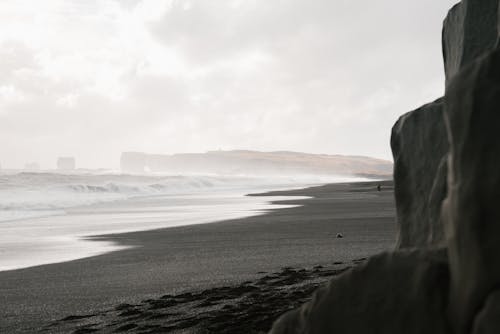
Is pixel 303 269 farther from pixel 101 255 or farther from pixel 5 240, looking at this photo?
pixel 5 240

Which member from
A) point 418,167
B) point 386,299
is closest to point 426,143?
point 418,167

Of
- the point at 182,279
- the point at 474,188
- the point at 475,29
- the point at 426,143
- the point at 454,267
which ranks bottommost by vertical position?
the point at 182,279

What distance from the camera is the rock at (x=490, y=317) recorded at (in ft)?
5.93

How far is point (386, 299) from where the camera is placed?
7.46 feet

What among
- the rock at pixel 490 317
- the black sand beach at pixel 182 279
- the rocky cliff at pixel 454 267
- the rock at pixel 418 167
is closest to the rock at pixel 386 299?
the rocky cliff at pixel 454 267

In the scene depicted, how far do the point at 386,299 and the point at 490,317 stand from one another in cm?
50

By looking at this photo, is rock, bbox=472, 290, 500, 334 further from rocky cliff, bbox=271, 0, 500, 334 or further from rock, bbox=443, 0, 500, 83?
rock, bbox=443, 0, 500, 83

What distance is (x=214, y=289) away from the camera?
5797 millimetres

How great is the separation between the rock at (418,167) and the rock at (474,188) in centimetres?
144

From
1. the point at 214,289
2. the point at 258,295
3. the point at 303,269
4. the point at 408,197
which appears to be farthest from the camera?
the point at 303,269

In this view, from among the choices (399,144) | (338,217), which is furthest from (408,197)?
(338,217)

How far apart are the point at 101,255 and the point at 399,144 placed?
5983 mm

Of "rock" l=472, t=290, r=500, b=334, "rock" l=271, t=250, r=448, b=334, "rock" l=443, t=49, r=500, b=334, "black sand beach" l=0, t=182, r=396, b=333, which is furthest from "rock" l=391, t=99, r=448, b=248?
"rock" l=472, t=290, r=500, b=334

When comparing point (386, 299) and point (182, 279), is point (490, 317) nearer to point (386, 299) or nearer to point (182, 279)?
point (386, 299)
